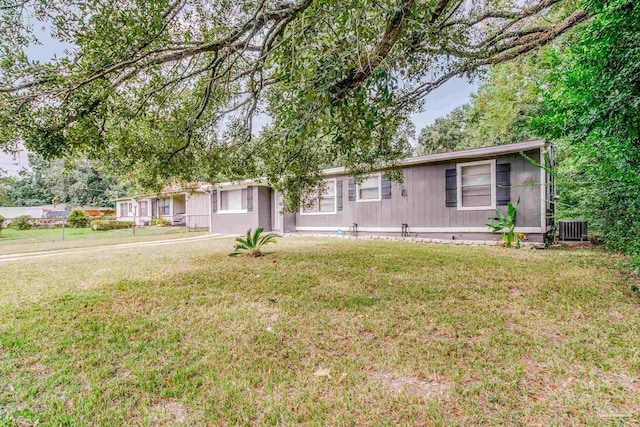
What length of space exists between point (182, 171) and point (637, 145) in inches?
250

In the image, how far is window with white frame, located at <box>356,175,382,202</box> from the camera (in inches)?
409

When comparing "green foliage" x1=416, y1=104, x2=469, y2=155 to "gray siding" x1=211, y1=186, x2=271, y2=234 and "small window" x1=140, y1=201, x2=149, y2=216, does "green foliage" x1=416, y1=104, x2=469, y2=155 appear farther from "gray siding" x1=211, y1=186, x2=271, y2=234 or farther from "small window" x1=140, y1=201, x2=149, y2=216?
"small window" x1=140, y1=201, x2=149, y2=216

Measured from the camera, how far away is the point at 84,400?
1954 millimetres

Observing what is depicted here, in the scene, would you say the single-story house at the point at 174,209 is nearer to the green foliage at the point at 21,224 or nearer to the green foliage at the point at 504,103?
the green foliage at the point at 21,224

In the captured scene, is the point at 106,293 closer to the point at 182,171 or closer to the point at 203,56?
the point at 182,171

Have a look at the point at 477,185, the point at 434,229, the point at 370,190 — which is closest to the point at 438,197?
the point at 434,229

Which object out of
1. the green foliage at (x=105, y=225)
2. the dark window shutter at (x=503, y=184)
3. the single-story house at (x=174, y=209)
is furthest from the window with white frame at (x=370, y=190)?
the green foliage at (x=105, y=225)

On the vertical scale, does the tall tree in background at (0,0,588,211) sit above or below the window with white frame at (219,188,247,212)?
above

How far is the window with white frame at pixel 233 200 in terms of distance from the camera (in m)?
13.9

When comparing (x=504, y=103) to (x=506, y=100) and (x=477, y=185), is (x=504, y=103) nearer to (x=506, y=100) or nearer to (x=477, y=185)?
(x=506, y=100)

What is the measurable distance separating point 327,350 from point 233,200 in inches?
501

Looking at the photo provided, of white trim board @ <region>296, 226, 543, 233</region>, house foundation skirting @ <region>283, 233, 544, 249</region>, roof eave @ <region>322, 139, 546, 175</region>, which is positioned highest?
roof eave @ <region>322, 139, 546, 175</region>

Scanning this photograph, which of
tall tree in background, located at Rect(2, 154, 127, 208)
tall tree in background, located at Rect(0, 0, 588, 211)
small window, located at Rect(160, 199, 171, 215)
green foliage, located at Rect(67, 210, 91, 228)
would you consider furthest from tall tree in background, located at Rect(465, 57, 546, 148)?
tall tree in background, located at Rect(2, 154, 127, 208)

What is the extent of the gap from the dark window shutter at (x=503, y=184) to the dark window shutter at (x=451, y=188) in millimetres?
1077
